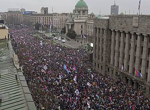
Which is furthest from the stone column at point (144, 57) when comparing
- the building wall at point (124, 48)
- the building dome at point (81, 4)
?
the building dome at point (81, 4)

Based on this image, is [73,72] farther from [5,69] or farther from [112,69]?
[5,69]

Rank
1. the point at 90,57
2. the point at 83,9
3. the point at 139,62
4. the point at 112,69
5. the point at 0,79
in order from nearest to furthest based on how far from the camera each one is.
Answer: the point at 0,79 < the point at 139,62 < the point at 112,69 < the point at 90,57 < the point at 83,9

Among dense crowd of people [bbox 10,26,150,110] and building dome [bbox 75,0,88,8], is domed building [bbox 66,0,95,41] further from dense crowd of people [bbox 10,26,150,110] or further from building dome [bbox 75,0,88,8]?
dense crowd of people [bbox 10,26,150,110]

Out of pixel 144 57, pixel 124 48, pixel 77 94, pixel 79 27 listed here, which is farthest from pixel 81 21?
pixel 77 94

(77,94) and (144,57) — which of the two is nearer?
(77,94)

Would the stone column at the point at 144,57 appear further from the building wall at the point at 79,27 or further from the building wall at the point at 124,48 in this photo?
the building wall at the point at 79,27

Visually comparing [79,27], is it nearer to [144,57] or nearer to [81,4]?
[81,4]

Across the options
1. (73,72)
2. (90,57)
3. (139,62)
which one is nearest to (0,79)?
(73,72)
